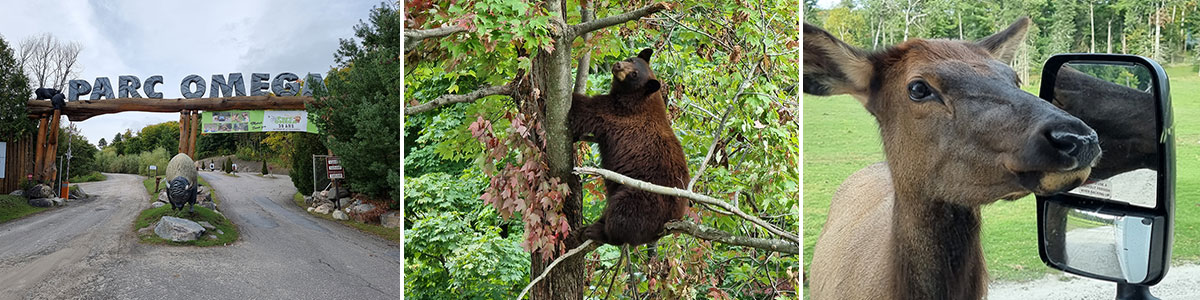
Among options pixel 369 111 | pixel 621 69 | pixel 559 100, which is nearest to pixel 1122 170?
pixel 621 69

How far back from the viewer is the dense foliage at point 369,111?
343 cm

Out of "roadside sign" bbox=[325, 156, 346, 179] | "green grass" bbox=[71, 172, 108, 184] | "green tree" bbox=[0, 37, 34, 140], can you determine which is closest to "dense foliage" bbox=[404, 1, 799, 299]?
"roadside sign" bbox=[325, 156, 346, 179]

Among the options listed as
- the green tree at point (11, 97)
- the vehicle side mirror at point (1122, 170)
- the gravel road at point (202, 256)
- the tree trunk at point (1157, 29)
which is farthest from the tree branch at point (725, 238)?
the green tree at point (11, 97)

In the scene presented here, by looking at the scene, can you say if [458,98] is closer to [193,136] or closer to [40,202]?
[193,136]

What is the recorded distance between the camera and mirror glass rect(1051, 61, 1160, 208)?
76cm

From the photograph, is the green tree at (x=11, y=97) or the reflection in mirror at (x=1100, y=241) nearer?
the reflection in mirror at (x=1100, y=241)

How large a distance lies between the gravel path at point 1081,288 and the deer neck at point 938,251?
239 mm

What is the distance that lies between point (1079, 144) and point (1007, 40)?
0.32m

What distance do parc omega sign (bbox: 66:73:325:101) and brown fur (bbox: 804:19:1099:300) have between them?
130 inches

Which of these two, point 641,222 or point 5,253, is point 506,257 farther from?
point 5,253

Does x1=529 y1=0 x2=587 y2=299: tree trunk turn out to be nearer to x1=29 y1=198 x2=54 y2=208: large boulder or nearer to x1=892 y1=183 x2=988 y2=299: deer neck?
x1=892 y1=183 x2=988 y2=299: deer neck

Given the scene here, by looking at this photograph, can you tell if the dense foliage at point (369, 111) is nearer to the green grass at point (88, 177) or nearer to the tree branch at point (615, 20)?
the green grass at point (88, 177)

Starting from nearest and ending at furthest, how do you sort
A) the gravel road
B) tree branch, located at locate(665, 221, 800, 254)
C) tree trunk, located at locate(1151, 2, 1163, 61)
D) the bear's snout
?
tree trunk, located at locate(1151, 2, 1163, 61) → the bear's snout → tree branch, located at locate(665, 221, 800, 254) → the gravel road

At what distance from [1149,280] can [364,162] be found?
10.7 ft
